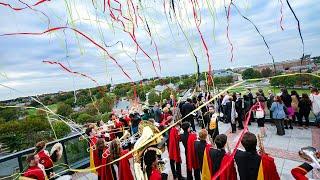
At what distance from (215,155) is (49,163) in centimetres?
372

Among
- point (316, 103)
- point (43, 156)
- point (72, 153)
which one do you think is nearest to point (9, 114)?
point (72, 153)

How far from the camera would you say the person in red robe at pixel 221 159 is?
4.77 metres

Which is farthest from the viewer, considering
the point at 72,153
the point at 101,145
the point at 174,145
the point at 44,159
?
the point at 72,153

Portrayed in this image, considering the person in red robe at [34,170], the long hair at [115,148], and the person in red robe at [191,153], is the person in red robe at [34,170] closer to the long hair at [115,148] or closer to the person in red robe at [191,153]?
the long hair at [115,148]

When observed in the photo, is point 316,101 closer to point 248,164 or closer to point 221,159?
point 221,159

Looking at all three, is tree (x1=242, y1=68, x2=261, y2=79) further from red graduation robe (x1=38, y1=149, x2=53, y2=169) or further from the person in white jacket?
red graduation robe (x1=38, y1=149, x2=53, y2=169)

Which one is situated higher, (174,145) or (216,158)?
(216,158)

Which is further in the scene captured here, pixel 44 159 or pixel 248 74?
pixel 248 74

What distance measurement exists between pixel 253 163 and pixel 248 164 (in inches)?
3.5

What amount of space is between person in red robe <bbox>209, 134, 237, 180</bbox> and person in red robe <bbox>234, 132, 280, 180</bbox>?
29 centimetres

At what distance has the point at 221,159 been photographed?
4996 millimetres

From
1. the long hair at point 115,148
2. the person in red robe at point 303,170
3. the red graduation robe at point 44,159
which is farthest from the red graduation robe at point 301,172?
the red graduation robe at point 44,159

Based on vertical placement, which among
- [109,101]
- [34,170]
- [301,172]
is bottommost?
[109,101]

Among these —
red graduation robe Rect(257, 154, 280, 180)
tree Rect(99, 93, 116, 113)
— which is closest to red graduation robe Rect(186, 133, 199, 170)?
red graduation robe Rect(257, 154, 280, 180)
